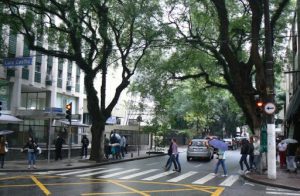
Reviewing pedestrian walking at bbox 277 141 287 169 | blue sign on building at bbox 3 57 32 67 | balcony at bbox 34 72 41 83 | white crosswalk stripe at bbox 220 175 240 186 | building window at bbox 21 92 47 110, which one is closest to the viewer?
white crosswalk stripe at bbox 220 175 240 186

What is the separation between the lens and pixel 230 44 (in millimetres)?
29422

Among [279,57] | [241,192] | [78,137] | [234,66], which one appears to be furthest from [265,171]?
[78,137]

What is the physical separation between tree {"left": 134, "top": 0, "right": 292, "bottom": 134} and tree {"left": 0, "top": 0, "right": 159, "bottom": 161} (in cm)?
241

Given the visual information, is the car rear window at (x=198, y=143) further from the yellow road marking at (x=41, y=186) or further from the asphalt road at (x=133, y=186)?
the yellow road marking at (x=41, y=186)

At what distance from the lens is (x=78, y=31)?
1059 inches

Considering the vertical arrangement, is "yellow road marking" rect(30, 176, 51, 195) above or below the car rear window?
below

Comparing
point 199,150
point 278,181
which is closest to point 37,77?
point 199,150

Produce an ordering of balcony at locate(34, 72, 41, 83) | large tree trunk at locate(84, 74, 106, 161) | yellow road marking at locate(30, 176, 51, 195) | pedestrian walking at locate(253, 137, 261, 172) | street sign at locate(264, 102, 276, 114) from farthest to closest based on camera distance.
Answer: balcony at locate(34, 72, 41, 83) → large tree trunk at locate(84, 74, 106, 161) → pedestrian walking at locate(253, 137, 261, 172) → street sign at locate(264, 102, 276, 114) → yellow road marking at locate(30, 176, 51, 195)

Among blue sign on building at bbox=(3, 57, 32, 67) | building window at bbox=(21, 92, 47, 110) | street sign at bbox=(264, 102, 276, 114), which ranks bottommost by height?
street sign at bbox=(264, 102, 276, 114)

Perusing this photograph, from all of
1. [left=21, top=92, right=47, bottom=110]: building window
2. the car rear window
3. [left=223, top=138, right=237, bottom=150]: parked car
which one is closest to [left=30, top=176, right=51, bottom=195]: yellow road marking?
the car rear window

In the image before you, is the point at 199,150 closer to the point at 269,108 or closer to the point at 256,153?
the point at 256,153

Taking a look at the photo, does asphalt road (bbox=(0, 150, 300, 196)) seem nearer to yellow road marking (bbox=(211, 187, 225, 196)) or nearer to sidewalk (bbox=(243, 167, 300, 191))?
yellow road marking (bbox=(211, 187, 225, 196))

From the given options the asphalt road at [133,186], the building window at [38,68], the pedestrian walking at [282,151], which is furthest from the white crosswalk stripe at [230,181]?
the building window at [38,68]

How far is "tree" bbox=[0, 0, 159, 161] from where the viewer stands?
2662 cm
